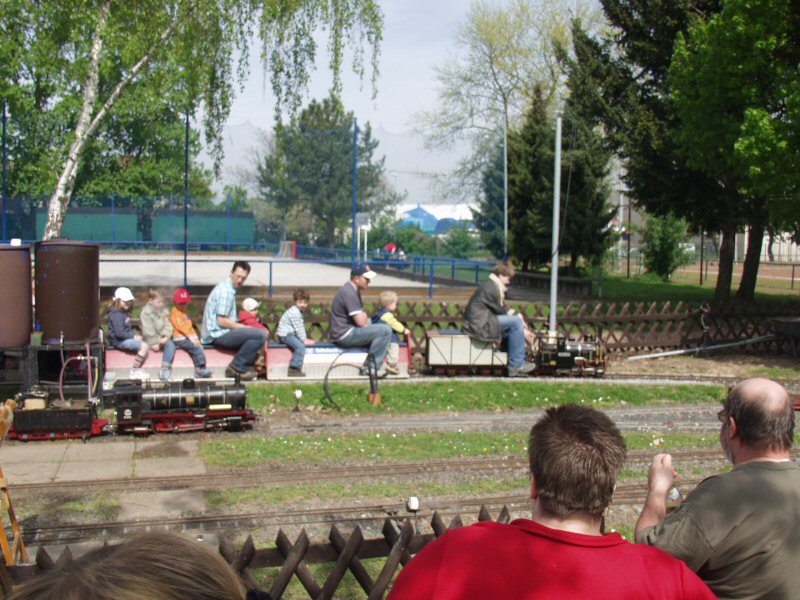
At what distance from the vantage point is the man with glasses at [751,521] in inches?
132

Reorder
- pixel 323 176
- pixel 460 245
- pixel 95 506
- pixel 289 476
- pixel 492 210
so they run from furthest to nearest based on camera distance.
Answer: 1. pixel 460 245
2. pixel 492 210
3. pixel 323 176
4. pixel 289 476
5. pixel 95 506

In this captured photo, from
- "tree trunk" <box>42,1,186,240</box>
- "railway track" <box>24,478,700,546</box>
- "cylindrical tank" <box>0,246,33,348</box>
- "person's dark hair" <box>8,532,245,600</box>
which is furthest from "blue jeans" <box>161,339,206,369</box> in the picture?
"person's dark hair" <box>8,532,245,600</box>

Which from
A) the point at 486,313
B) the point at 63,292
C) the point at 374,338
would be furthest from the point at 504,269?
the point at 63,292

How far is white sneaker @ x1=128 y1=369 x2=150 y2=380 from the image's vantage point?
1251 cm

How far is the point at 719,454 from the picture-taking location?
1088 centimetres

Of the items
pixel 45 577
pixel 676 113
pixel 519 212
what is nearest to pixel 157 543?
pixel 45 577

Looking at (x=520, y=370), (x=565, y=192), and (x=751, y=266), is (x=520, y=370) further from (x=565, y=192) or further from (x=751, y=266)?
(x=565, y=192)

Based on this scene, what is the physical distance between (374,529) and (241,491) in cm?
164

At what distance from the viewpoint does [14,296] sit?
12375 mm

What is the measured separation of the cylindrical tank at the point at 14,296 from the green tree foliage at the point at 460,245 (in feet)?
144

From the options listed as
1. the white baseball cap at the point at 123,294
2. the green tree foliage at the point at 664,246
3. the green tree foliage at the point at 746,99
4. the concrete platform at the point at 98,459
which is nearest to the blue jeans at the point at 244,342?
the white baseball cap at the point at 123,294

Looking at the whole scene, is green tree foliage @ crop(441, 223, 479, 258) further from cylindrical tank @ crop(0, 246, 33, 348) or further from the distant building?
cylindrical tank @ crop(0, 246, 33, 348)

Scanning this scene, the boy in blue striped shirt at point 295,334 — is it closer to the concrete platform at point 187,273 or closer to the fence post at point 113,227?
the concrete platform at point 187,273

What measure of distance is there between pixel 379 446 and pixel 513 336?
17.5 ft
